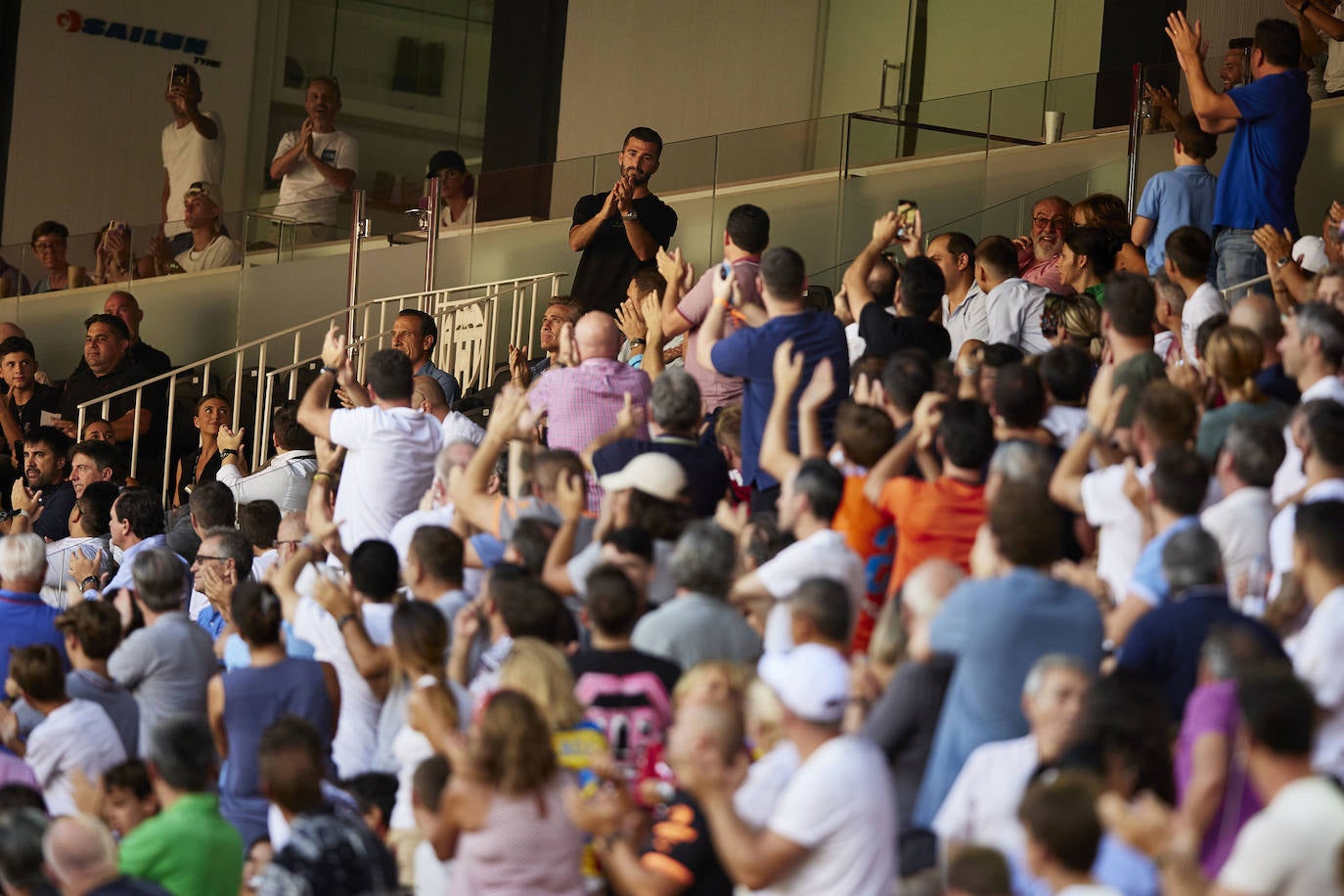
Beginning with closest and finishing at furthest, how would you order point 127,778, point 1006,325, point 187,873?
1. point 187,873
2. point 127,778
3. point 1006,325

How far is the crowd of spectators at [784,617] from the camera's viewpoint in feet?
11.8

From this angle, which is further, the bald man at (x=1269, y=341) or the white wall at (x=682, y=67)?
the white wall at (x=682, y=67)

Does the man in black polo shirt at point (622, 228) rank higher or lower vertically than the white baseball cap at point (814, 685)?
higher

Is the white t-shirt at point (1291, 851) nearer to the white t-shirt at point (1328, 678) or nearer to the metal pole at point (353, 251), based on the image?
the white t-shirt at point (1328, 678)

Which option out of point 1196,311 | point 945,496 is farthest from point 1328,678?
point 1196,311

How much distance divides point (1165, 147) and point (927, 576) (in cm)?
611

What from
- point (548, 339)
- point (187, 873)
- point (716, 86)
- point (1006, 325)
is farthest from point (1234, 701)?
point (716, 86)

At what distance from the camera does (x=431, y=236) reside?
→ 1134 cm

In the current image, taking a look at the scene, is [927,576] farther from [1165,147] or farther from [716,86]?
[716,86]

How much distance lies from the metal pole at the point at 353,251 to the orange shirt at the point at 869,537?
6101 mm

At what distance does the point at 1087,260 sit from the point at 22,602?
404 centimetres

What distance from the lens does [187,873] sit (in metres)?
4.29

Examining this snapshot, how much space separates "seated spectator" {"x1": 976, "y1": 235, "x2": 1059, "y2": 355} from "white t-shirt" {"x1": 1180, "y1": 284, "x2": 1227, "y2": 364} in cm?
63

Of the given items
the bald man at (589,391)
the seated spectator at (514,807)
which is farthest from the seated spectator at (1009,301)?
the seated spectator at (514,807)
